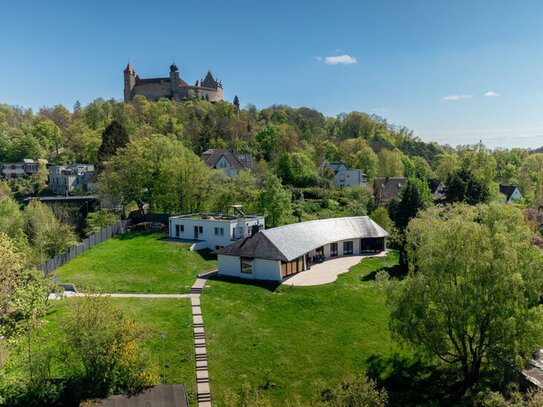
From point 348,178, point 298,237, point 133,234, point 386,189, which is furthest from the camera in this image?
point 348,178

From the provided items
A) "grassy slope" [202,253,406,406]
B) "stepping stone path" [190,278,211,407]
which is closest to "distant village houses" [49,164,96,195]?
"grassy slope" [202,253,406,406]

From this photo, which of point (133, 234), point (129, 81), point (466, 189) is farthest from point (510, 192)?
point (129, 81)

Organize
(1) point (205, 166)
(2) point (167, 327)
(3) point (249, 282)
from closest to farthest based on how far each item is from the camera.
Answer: (2) point (167, 327)
(3) point (249, 282)
(1) point (205, 166)

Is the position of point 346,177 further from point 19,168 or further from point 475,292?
point 19,168

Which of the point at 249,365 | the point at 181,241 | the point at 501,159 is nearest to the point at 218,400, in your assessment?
the point at 249,365

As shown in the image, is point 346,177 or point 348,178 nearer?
point 348,178

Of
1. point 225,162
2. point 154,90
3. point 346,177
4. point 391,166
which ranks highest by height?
point 154,90

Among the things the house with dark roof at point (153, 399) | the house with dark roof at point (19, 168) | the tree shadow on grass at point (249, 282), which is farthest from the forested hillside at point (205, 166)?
the house with dark roof at point (153, 399)

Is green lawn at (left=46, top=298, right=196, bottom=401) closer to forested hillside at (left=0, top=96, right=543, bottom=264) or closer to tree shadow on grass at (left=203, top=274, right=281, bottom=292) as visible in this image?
tree shadow on grass at (left=203, top=274, right=281, bottom=292)
